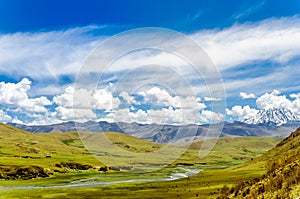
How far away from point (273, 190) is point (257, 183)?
5121mm

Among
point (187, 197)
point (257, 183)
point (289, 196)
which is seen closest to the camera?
point (289, 196)

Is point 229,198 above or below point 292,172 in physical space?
below

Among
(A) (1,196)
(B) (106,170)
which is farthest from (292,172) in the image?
(B) (106,170)

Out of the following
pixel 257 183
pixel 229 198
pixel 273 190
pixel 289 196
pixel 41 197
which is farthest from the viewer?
pixel 41 197

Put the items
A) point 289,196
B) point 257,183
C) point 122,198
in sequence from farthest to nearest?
point 122,198 → point 257,183 → point 289,196

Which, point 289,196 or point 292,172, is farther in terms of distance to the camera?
point 292,172

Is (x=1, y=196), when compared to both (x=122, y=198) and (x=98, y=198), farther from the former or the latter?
(x=122, y=198)

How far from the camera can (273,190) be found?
29.7 metres

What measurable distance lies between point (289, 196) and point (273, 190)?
360 centimetres

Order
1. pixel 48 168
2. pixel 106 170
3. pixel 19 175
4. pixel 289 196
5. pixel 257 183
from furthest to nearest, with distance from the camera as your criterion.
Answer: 1. pixel 106 170
2. pixel 48 168
3. pixel 19 175
4. pixel 257 183
5. pixel 289 196

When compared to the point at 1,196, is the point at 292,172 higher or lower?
higher

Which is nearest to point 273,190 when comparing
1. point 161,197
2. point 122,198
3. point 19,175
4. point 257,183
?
point 257,183

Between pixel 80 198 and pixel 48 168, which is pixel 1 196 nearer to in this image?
pixel 80 198

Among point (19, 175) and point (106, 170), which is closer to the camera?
point (19, 175)
